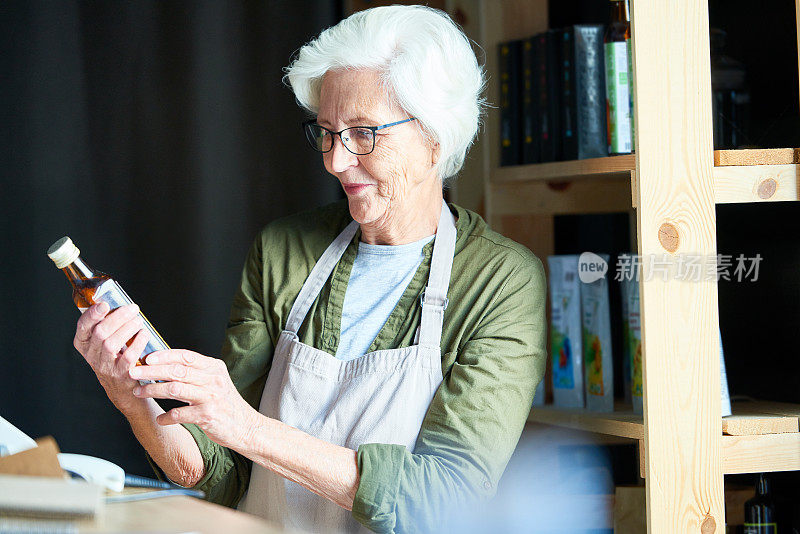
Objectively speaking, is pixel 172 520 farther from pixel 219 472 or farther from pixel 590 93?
pixel 590 93

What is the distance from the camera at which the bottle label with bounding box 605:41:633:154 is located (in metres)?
1.56

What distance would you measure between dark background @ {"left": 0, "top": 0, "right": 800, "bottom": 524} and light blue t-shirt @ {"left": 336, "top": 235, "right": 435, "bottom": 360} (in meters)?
0.61

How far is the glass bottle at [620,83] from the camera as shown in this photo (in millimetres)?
1556

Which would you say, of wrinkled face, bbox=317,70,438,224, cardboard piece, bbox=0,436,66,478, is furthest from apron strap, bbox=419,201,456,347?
cardboard piece, bbox=0,436,66,478

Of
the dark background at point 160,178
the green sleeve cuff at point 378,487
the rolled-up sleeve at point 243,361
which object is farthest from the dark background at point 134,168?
the green sleeve cuff at point 378,487

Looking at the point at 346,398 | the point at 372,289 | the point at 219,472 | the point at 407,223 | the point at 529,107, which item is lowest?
the point at 219,472

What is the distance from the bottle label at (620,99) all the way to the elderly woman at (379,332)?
256mm

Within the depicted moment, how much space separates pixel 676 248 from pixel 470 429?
432 millimetres

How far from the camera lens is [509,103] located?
1.96 metres

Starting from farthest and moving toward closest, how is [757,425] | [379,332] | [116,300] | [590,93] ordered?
1. [590,93]
2. [379,332]
3. [757,425]
4. [116,300]

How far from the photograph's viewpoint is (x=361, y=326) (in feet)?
4.89

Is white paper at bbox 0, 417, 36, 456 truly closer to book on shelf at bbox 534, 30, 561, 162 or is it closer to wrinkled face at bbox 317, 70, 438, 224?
wrinkled face at bbox 317, 70, 438, 224

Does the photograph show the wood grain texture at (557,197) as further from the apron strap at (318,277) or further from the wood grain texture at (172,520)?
the wood grain texture at (172,520)

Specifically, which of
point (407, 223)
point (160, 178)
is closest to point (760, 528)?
point (407, 223)
